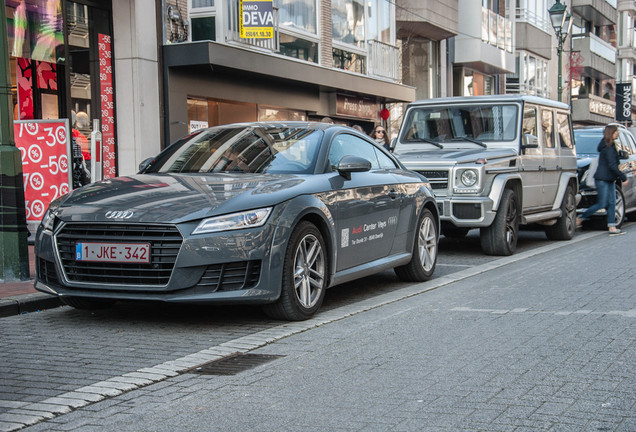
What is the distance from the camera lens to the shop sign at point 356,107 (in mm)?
22484

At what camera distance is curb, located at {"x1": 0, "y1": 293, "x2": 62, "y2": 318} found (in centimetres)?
683

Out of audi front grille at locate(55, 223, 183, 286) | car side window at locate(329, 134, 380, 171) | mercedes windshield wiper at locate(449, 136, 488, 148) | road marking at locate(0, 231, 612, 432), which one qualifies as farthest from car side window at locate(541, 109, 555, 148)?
audi front grille at locate(55, 223, 183, 286)

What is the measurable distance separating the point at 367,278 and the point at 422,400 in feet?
16.8

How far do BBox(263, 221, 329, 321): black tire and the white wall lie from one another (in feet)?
30.5

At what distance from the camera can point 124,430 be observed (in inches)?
149

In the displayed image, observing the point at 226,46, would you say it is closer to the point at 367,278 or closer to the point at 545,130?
the point at 545,130

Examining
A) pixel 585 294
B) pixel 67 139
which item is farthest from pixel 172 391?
pixel 67 139

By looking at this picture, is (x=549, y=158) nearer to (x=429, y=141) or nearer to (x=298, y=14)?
(x=429, y=141)

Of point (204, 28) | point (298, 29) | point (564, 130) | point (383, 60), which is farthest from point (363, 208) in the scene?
point (383, 60)

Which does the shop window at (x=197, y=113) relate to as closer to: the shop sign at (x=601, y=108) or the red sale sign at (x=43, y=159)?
the red sale sign at (x=43, y=159)

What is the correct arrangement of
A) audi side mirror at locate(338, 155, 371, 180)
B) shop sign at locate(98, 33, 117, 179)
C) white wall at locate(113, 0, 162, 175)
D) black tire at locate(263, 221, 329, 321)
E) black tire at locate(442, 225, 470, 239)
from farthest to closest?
white wall at locate(113, 0, 162, 175), shop sign at locate(98, 33, 117, 179), black tire at locate(442, 225, 470, 239), audi side mirror at locate(338, 155, 371, 180), black tire at locate(263, 221, 329, 321)

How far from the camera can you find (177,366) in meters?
5.03

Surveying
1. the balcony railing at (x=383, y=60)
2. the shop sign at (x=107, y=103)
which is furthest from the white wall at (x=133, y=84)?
the balcony railing at (x=383, y=60)

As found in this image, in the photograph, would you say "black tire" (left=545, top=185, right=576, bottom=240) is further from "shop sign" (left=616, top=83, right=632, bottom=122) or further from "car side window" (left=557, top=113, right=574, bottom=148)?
"shop sign" (left=616, top=83, right=632, bottom=122)
